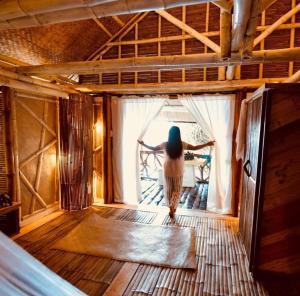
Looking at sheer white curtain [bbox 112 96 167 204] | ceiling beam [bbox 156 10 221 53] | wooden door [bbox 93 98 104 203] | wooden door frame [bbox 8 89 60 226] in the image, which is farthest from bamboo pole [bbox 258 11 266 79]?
wooden door frame [bbox 8 89 60 226]

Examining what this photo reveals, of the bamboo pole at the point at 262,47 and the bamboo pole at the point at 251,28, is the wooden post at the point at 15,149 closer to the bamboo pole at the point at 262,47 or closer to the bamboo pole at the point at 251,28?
the bamboo pole at the point at 251,28

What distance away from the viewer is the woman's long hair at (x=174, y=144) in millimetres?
3795

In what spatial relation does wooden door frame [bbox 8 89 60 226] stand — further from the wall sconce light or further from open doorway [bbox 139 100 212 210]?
open doorway [bbox 139 100 212 210]

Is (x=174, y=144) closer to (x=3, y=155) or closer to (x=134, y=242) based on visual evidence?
(x=134, y=242)

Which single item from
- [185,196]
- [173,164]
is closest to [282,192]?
[173,164]

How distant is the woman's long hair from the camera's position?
3795 mm

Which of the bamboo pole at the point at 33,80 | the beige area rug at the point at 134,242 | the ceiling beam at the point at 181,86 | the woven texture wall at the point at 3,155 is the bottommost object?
the beige area rug at the point at 134,242

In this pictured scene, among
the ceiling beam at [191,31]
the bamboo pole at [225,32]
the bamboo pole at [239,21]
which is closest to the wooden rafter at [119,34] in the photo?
the ceiling beam at [191,31]

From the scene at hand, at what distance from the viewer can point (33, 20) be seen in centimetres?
171

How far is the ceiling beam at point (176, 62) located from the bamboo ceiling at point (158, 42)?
0.58 m

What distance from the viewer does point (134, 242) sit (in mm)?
3111

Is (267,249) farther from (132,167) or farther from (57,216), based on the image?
(57,216)

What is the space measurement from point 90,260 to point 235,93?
3397mm

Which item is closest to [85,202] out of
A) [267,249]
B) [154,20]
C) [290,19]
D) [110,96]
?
[110,96]
